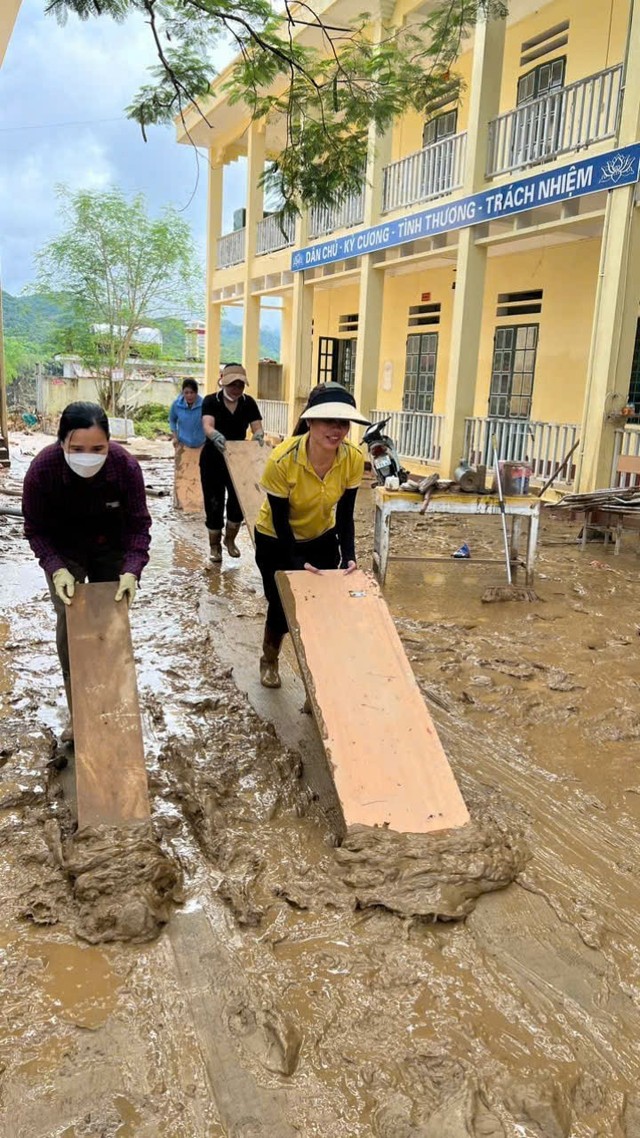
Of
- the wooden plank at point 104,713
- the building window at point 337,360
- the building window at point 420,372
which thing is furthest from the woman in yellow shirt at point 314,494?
the building window at point 337,360

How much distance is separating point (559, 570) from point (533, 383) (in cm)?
579

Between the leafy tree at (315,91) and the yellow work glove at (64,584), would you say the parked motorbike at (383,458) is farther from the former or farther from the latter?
the yellow work glove at (64,584)

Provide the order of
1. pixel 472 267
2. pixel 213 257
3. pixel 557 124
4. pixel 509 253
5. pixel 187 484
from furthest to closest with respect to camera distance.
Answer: pixel 213 257 < pixel 509 253 < pixel 472 267 < pixel 187 484 < pixel 557 124

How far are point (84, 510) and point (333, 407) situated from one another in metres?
1.10

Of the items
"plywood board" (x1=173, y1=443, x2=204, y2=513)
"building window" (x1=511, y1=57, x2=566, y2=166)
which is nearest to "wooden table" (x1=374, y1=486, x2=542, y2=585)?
"plywood board" (x1=173, y1=443, x2=204, y2=513)

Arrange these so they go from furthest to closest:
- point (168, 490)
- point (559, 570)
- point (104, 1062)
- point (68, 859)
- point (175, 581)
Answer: point (168, 490)
point (559, 570)
point (175, 581)
point (68, 859)
point (104, 1062)

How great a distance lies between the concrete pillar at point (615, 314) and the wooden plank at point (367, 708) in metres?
6.30

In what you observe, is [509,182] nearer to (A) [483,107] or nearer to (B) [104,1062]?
(A) [483,107]

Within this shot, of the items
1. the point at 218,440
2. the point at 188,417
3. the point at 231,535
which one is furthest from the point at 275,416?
the point at 218,440

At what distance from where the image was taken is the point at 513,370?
12.4 m

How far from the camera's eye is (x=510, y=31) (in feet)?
37.9

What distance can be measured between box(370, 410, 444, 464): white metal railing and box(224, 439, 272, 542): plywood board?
598cm

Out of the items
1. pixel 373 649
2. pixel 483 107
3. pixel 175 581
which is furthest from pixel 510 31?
pixel 373 649

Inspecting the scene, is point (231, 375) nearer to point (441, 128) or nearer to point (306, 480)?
point (306, 480)
